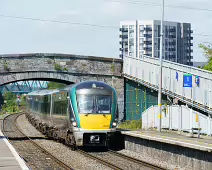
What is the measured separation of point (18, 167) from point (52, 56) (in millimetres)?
30693

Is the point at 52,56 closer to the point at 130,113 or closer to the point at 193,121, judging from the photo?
the point at 130,113

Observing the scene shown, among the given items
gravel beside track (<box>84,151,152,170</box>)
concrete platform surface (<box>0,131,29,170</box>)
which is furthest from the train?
concrete platform surface (<box>0,131,29,170</box>)

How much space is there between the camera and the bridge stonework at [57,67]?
1764 inches

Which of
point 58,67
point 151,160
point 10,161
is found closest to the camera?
point 10,161

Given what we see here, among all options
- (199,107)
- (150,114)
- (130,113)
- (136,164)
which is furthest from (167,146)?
(130,113)

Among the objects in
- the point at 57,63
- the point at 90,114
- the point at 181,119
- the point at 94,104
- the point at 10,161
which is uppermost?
the point at 57,63

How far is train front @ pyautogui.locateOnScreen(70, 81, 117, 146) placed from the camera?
72.6 ft

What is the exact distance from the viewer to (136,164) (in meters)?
18.2

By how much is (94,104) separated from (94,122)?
87 cm

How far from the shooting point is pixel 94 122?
72.9 ft

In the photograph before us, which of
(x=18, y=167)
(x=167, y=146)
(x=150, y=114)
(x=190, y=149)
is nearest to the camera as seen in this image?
(x=18, y=167)

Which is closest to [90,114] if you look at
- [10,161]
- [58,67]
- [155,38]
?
[10,161]

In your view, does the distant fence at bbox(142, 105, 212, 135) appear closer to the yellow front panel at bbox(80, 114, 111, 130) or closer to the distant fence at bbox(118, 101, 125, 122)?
the yellow front panel at bbox(80, 114, 111, 130)

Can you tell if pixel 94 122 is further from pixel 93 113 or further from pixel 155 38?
pixel 155 38
